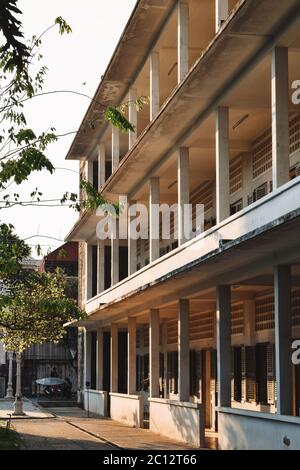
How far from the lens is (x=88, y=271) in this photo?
1642 inches

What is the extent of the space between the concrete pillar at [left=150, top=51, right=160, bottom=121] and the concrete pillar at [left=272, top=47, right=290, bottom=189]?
28.6 feet

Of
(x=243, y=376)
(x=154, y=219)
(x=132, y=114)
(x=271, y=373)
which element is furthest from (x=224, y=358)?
(x=132, y=114)

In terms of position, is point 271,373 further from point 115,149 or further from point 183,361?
point 115,149

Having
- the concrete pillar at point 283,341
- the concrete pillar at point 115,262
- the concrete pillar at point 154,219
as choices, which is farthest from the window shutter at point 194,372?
the concrete pillar at point 283,341

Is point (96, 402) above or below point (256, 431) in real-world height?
below

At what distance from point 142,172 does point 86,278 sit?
1415 cm

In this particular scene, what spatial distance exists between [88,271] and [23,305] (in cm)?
2058

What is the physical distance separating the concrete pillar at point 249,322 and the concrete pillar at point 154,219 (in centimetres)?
282

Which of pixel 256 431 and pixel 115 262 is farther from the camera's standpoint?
pixel 115 262

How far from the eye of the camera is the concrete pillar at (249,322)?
25.0 meters

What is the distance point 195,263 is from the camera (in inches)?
745

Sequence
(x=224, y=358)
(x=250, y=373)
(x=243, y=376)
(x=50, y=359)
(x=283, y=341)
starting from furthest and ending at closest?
1. (x=50, y=359)
2. (x=243, y=376)
3. (x=250, y=373)
4. (x=224, y=358)
5. (x=283, y=341)
